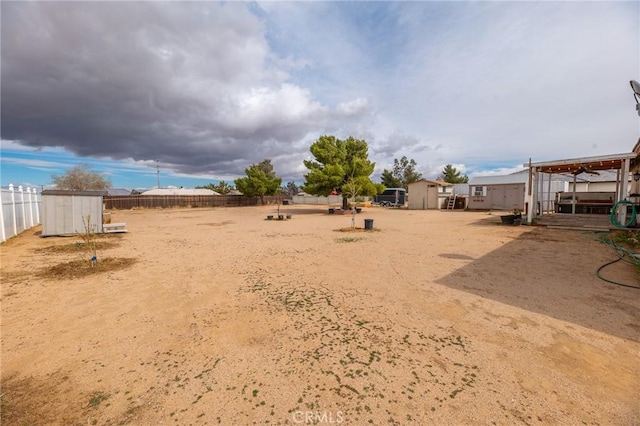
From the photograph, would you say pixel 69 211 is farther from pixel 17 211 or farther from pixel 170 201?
pixel 170 201

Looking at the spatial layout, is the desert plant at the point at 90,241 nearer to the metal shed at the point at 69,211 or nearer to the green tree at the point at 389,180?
the metal shed at the point at 69,211

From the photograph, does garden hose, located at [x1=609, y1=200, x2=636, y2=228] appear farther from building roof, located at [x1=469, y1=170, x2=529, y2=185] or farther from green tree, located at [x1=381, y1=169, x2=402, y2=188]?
green tree, located at [x1=381, y1=169, x2=402, y2=188]

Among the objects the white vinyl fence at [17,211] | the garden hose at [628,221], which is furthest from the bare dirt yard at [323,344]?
the white vinyl fence at [17,211]

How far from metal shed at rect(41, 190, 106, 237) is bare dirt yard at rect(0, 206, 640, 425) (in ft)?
18.7

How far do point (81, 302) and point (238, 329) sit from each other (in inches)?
121

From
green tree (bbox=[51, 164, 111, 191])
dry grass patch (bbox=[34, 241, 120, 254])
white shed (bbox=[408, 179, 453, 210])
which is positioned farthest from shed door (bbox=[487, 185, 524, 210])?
green tree (bbox=[51, 164, 111, 191])

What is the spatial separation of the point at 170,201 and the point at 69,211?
27.4m

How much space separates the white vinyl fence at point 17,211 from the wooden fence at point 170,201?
18.7 meters

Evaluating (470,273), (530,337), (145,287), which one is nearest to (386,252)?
(470,273)

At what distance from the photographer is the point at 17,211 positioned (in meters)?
11.8

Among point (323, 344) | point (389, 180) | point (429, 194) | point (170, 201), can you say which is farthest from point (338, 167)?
point (389, 180)

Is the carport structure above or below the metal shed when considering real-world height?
above

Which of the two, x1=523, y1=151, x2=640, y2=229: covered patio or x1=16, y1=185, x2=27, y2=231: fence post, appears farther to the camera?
x1=16, y1=185, x2=27, y2=231: fence post

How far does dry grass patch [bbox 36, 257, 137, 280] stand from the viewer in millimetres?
5977
